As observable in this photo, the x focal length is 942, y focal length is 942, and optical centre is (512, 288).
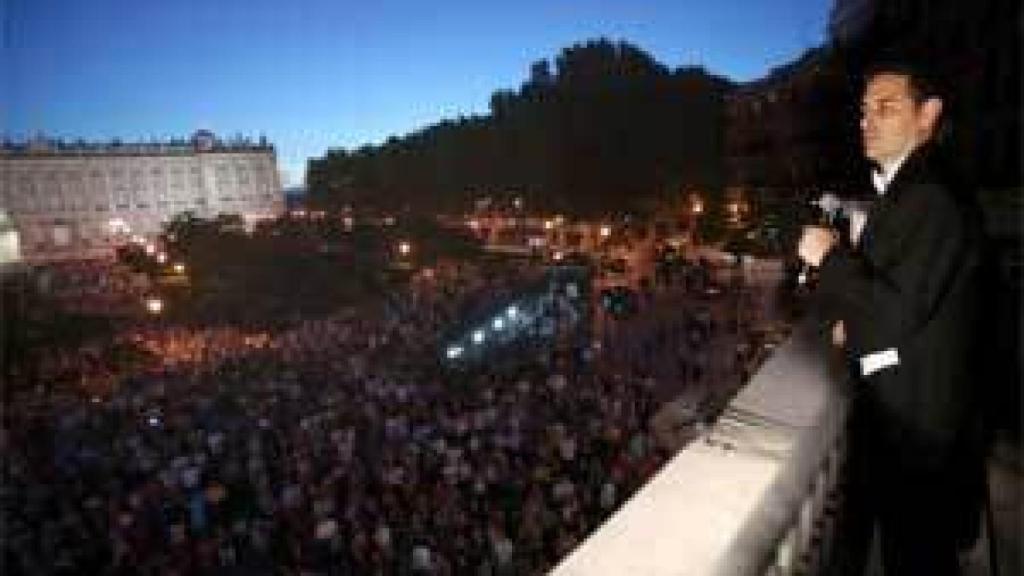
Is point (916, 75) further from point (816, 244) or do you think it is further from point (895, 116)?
point (816, 244)

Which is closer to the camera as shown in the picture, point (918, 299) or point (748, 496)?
→ point (748, 496)

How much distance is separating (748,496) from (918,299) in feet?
2.40

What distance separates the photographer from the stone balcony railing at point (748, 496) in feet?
6.75

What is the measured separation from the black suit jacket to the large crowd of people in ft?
29.9

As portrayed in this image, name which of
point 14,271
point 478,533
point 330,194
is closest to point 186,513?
point 478,533

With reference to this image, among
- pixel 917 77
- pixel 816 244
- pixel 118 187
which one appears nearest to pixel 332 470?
pixel 816 244

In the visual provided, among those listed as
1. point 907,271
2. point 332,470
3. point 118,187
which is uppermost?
point 118,187

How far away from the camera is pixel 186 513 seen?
47.9 ft

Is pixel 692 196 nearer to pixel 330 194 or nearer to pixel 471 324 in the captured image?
pixel 471 324

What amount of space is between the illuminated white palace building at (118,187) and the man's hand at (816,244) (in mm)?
110497

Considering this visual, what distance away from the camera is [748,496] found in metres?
2.42

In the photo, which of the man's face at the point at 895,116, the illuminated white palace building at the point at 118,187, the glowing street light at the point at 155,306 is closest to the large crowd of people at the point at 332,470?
the man's face at the point at 895,116

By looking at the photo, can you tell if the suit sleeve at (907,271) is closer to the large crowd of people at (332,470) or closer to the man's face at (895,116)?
the man's face at (895,116)

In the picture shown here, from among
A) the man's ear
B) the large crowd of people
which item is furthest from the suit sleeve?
the large crowd of people
